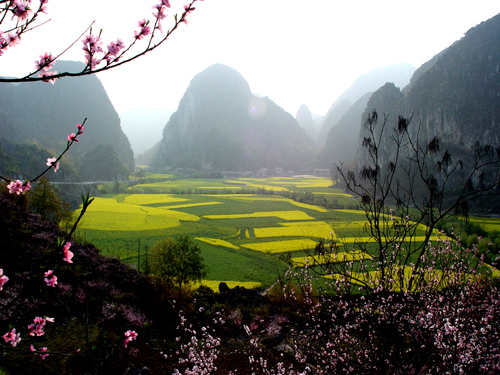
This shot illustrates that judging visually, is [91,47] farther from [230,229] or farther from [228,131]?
→ [228,131]

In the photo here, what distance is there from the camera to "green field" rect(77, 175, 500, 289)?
21.9 meters

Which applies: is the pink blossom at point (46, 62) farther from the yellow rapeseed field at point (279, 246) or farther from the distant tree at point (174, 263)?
the yellow rapeseed field at point (279, 246)

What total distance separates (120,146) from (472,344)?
480ft

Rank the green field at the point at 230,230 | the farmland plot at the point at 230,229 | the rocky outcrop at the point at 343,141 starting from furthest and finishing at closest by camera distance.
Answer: the rocky outcrop at the point at 343,141 < the farmland plot at the point at 230,229 < the green field at the point at 230,230

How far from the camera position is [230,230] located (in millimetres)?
34156

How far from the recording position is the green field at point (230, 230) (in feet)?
72.0

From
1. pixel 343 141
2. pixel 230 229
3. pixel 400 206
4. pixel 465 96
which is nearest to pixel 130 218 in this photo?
pixel 230 229

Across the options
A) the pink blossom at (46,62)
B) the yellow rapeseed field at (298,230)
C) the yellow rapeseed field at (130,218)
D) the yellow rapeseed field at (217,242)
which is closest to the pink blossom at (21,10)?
the pink blossom at (46,62)

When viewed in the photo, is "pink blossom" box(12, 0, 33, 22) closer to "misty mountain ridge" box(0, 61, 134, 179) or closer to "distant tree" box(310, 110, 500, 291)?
"distant tree" box(310, 110, 500, 291)

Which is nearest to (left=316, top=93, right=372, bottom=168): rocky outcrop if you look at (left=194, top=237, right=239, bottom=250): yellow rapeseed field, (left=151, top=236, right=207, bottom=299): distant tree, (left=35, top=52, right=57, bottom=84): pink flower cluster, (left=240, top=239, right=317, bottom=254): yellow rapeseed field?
(left=240, top=239, right=317, bottom=254): yellow rapeseed field

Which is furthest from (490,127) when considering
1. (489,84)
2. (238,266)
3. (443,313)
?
(443,313)

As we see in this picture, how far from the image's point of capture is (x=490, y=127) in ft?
198

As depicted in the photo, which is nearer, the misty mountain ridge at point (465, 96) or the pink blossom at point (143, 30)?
the pink blossom at point (143, 30)

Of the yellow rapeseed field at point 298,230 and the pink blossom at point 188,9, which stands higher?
the pink blossom at point 188,9
